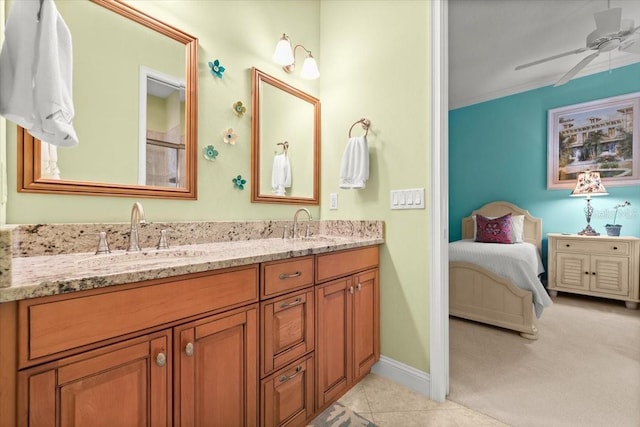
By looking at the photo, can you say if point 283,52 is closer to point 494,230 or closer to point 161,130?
point 161,130

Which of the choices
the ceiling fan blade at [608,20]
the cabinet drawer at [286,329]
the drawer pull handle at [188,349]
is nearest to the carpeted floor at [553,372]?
the cabinet drawer at [286,329]

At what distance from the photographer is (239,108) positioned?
1737mm

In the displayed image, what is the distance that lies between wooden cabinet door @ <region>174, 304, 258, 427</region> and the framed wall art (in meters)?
4.47

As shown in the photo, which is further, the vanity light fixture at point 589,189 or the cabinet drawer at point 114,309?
the vanity light fixture at point 589,189

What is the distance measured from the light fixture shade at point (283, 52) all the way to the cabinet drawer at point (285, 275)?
1.31 meters

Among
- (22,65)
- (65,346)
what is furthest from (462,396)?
(22,65)

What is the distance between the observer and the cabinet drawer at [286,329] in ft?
3.88

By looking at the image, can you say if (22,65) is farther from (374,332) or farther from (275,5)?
(374,332)

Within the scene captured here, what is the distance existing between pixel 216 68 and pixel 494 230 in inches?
140

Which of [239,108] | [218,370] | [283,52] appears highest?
[283,52]

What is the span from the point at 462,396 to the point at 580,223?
3361 millimetres

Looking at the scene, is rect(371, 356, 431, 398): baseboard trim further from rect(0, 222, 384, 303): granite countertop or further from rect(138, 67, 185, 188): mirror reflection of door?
rect(138, 67, 185, 188): mirror reflection of door

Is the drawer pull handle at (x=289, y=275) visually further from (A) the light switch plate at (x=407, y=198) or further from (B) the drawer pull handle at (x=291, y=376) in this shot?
(A) the light switch plate at (x=407, y=198)

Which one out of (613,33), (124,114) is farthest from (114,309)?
(613,33)
